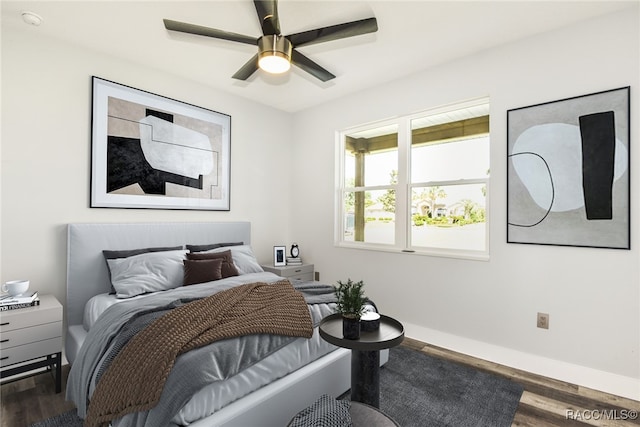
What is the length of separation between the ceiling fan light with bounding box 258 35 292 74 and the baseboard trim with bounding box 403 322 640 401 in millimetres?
2801

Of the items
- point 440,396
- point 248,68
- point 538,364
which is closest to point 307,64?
point 248,68

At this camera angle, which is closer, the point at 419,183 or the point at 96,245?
the point at 96,245

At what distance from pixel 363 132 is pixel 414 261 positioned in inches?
66.8

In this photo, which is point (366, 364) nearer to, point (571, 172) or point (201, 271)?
point (201, 271)

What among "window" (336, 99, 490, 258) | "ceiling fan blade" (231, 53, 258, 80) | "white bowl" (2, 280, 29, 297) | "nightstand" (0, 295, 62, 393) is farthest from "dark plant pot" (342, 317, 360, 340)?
"white bowl" (2, 280, 29, 297)

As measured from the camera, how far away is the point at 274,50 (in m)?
2.04

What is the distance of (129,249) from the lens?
120 inches

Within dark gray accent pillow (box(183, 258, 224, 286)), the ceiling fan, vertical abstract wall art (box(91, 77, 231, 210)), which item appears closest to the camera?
the ceiling fan

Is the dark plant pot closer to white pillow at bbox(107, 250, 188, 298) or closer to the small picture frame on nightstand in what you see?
white pillow at bbox(107, 250, 188, 298)

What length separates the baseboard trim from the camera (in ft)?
7.50

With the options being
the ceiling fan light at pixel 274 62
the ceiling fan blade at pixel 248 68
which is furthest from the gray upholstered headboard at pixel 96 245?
the ceiling fan light at pixel 274 62

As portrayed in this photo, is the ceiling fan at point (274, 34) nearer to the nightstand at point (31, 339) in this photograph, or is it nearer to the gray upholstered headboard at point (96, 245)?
the gray upholstered headboard at point (96, 245)

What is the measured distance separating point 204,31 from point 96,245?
2.06m

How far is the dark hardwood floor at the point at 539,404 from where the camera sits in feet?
6.43
